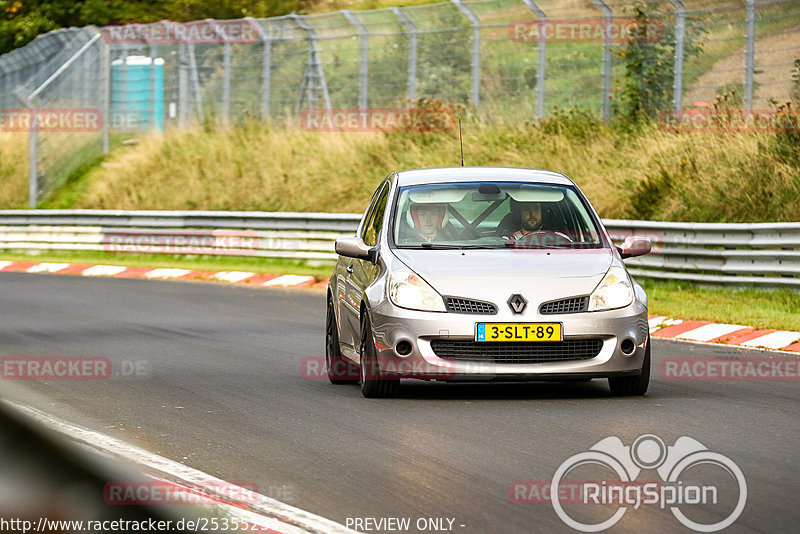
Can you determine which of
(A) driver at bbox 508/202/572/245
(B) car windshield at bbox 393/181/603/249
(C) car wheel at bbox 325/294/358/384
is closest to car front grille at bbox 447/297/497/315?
(B) car windshield at bbox 393/181/603/249

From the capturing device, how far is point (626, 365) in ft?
31.1

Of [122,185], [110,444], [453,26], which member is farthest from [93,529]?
[122,185]

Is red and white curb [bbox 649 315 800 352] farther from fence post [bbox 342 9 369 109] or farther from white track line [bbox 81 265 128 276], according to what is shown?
fence post [bbox 342 9 369 109]

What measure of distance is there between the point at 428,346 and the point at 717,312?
24.5 ft

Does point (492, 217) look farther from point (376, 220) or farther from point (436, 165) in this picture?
point (436, 165)

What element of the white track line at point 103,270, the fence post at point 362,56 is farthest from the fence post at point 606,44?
the white track line at point 103,270

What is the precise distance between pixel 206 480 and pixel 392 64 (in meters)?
25.5

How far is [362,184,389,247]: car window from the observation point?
35.1 ft

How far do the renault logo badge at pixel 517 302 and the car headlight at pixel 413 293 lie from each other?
420 mm

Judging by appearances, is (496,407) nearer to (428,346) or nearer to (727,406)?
(428,346)

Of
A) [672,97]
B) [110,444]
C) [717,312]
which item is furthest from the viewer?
[672,97]

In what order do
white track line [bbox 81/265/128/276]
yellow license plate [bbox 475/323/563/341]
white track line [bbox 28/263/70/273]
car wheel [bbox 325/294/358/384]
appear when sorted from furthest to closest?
white track line [bbox 28/263/70/273], white track line [bbox 81/265/128/276], car wheel [bbox 325/294/358/384], yellow license plate [bbox 475/323/563/341]

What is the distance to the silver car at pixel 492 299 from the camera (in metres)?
9.32

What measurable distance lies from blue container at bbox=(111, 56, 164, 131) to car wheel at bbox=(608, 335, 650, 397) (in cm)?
3000
